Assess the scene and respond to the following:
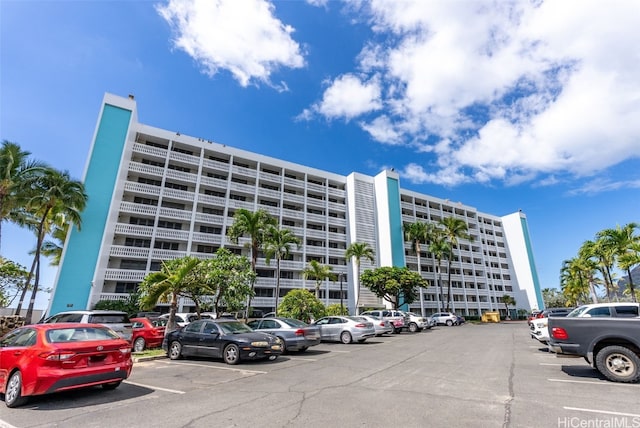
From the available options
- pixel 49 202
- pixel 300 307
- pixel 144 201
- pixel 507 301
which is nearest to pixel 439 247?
pixel 507 301

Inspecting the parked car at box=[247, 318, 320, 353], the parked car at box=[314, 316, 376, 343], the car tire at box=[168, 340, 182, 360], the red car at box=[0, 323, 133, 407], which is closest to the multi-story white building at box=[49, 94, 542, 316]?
the parked car at box=[314, 316, 376, 343]

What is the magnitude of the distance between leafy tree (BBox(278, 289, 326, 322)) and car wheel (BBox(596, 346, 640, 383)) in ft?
55.5

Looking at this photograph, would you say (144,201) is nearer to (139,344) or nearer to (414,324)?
(139,344)

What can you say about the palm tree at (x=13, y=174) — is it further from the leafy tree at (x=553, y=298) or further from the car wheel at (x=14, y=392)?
the leafy tree at (x=553, y=298)

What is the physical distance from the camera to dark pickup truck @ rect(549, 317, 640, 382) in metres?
6.90

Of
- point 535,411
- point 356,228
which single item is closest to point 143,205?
point 356,228

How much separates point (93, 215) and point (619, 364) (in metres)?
34.0

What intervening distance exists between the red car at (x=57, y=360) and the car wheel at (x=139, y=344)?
7.81 metres

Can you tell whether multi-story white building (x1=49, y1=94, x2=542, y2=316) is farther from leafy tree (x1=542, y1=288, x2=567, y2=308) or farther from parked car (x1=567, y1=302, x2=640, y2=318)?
leafy tree (x1=542, y1=288, x2=567, y2=308)

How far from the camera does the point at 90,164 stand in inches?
1112

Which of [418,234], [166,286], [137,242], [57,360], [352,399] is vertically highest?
[418,234]

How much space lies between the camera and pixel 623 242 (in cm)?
2617

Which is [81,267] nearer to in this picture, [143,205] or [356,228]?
[143,205]

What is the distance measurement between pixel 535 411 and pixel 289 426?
13.3 feet
